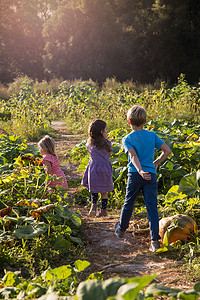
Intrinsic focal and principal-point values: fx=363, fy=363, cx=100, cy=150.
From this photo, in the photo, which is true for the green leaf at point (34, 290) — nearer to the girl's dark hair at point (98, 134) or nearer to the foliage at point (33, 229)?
the foliage at point (33, 229)

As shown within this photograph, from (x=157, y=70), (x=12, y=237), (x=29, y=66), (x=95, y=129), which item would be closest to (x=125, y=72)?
(x=157, y=70)

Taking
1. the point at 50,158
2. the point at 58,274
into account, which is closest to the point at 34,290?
the point at 58,274

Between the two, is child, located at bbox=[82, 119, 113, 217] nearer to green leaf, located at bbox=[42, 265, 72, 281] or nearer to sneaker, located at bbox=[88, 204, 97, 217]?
sneaker, located at bbox=[88, 204, 97, 217]

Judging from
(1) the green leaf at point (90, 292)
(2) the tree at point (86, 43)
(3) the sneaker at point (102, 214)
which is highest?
(2) the tree at point (86, 43)

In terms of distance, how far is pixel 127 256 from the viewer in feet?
9.75

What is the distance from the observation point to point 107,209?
4.36 m

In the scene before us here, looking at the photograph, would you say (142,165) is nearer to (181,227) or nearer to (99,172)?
(181,227)

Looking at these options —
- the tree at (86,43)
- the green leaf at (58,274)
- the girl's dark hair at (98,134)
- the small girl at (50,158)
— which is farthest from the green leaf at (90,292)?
the tree at (86,43)

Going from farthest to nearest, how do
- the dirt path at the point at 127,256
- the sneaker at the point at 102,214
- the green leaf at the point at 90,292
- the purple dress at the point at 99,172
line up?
1. the purple dress at the point at 99,172
2. the sneaker at the point at 102,214
3. the dirt path at the point at 127,256
4. the green leaf at the point at 90,292

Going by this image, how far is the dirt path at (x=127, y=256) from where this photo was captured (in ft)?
8.32

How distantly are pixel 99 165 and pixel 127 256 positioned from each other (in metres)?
1.43

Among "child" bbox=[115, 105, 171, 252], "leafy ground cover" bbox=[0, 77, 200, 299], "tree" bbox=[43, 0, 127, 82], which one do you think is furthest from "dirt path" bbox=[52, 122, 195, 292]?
"tree" bbox=[43, 0, 127, 82]

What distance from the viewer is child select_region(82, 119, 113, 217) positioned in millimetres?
4148

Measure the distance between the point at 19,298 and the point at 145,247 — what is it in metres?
1.76
